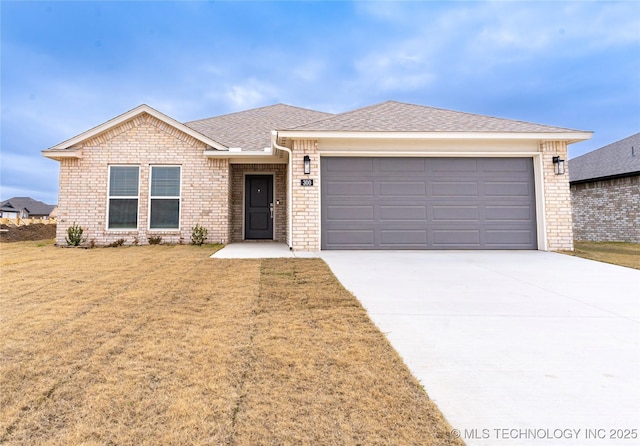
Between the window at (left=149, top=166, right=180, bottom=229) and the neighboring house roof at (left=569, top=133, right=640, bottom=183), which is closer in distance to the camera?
the window at (left=149, top=166, right=180, bottom=229)

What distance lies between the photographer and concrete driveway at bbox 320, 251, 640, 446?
1477 millimetres

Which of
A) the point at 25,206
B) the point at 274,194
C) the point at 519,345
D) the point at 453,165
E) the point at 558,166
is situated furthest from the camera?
the point at 25,206

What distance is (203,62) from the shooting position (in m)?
22.7

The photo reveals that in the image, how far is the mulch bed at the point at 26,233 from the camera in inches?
509

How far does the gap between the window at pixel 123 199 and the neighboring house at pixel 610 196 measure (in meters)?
17.2

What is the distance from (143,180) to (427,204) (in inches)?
321

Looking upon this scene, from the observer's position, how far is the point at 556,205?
25.0ft

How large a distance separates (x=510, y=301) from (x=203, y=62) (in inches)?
1002

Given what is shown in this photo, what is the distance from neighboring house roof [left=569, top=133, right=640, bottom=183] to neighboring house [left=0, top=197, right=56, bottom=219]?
44.3 metres

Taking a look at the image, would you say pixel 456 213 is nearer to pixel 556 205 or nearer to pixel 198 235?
pixel 556 205

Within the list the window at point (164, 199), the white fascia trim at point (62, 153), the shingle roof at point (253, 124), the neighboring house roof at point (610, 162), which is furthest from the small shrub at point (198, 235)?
the neighboring house roof at point (610, 162)

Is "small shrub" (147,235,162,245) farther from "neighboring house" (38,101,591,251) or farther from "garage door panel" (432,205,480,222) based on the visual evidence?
"garage door panel" (432,205,480,222)

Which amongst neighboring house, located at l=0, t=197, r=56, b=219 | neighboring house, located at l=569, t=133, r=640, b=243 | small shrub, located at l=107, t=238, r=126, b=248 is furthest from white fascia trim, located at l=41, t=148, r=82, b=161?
neighboring house, located at l=0, t=197, r=56, b=219

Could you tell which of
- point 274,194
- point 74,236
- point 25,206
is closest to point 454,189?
point 274,194
